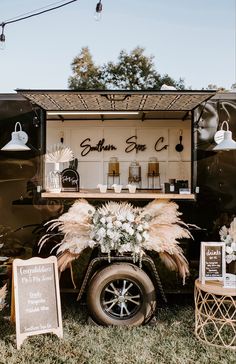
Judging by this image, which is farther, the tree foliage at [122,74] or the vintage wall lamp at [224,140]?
the tree foliage at [122,74]

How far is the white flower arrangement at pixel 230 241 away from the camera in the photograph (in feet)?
13.9

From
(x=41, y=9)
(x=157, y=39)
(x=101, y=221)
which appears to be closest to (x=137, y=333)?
(x=101, y=221)

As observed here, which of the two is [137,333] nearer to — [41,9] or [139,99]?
[139,99]

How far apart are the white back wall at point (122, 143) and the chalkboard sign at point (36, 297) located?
3131 millimetres

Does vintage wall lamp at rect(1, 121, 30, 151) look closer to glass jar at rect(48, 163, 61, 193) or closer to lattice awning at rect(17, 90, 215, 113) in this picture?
lattice awning at rect(17, 90, 215, 113)

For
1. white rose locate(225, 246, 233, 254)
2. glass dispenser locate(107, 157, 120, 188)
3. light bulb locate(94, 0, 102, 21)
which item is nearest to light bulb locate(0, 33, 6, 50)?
light bulb locate(94, 0, 102, 21)

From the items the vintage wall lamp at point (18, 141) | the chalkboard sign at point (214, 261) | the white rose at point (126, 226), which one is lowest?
the chalkboard sign at point (214, 261)

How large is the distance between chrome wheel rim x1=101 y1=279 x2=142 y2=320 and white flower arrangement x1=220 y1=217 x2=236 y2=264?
0.98 m

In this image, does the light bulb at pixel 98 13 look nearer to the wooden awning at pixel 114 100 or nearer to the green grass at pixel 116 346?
the wooden awning at pixel 114 100

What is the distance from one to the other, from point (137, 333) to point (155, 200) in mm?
1451

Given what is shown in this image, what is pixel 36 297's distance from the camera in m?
4.00

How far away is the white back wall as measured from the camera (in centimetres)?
704

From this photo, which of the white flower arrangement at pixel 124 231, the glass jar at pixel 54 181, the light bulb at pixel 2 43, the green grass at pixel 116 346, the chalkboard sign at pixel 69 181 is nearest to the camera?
the green grass at pixel 116 346

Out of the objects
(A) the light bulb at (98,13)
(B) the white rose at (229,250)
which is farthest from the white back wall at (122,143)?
(B) the white rose at (229,250)
